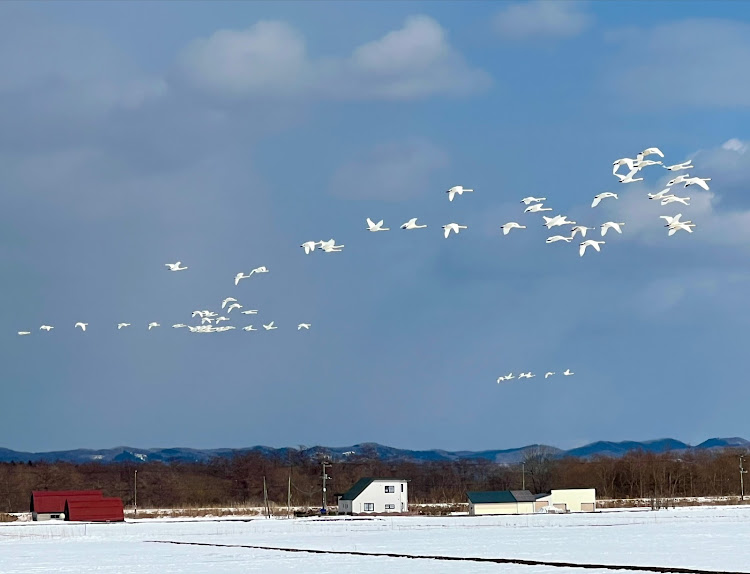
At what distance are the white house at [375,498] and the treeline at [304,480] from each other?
21401mm

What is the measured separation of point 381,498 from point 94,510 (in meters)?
23.6

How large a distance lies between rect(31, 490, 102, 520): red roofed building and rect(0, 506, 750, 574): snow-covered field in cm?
2122

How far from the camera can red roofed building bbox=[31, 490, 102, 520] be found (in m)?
87.1

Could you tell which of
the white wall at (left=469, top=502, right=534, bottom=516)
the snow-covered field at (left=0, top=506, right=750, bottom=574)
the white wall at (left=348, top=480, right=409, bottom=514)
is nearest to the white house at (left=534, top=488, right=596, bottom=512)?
the white wall at (left=469, top=502, right=534, bottom=516)

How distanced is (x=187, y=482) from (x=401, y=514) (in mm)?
55729

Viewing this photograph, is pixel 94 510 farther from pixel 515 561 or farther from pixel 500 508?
pixel 515 561

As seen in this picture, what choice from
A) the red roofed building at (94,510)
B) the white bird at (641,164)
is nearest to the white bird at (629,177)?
the white bird at (641,164)

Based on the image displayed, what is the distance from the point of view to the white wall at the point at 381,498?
9439cm

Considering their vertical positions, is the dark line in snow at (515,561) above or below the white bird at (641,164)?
below

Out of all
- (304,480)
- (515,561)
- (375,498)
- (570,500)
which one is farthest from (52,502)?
(515,561)

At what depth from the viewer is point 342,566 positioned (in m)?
34.2

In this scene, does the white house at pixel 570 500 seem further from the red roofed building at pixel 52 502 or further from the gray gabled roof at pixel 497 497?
the red roofed building at pixel 52 502

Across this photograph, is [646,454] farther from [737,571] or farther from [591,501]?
[737,571]

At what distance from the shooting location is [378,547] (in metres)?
43.8
